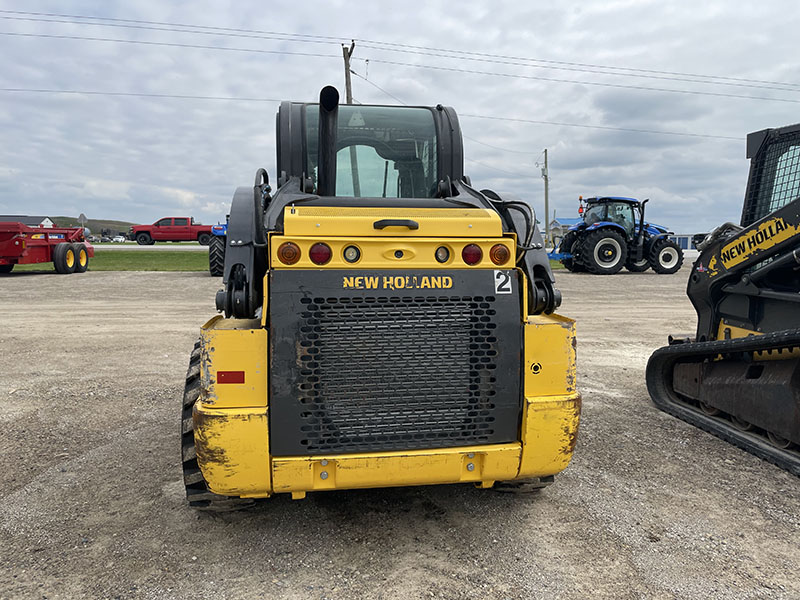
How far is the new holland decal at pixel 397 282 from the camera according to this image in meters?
2.78

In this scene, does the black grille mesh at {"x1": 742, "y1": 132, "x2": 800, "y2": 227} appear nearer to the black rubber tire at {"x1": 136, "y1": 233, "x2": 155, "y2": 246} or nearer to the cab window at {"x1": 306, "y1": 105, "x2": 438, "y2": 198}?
the cab window at {"x1": 306, "y1": 105, "x2": 438, "y2": 198}

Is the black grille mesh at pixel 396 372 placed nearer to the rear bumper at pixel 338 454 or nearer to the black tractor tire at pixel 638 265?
the rear bumper at pixel 338 454

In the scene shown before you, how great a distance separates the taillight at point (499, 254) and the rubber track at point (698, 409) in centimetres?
239

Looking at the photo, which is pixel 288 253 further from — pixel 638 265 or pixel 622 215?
pixel 638 265

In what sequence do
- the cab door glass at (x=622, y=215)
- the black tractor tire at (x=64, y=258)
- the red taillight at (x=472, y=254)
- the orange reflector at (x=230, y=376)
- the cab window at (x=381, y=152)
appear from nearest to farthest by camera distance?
the orange reflector at (x=230, y=376) < the red taillight at (x=472, y=254) < the cab window at (x=381, y=152) < the black tractor tire at (x=64, y=258) < the cab door glass at (x=622, y=215)

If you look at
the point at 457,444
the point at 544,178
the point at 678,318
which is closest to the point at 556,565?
the point at 457,444

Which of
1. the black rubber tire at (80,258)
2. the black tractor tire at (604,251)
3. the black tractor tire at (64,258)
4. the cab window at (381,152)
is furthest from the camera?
the black tractor tire at (604,251)

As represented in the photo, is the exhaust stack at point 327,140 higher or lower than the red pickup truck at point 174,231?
lower

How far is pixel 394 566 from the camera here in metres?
2.83

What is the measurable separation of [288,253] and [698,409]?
162 inches

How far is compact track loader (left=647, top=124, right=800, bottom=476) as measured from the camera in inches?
167

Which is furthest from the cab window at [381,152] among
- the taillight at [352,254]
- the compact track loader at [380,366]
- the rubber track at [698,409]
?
the rubber track at [698,409]

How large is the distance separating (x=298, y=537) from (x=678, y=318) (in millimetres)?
9967

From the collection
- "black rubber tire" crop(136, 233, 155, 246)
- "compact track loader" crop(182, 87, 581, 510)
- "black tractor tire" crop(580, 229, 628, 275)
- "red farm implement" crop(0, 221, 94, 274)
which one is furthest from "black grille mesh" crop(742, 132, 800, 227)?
"black rubber tire" crop(136, 233, 155, 246)
